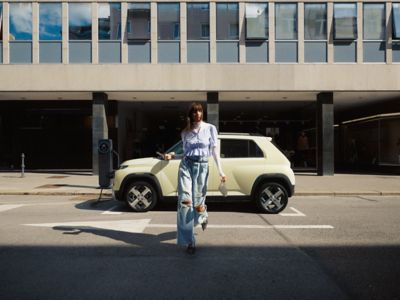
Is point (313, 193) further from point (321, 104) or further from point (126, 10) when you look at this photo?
point (126, 10)

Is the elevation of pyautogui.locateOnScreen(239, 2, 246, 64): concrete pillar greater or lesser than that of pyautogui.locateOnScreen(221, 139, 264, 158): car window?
greater

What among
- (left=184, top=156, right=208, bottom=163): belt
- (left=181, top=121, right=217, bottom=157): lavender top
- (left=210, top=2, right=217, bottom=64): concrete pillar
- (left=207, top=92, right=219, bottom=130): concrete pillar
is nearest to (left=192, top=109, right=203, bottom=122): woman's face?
(left=181, top=121, right=217, bottom=157): lavender top

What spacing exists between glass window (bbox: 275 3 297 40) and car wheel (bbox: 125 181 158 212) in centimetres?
1235

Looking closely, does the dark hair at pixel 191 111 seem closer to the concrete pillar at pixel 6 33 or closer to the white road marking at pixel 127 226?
the white road marking at pixel 127 226

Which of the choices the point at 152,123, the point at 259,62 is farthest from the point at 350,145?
the point at 152,123

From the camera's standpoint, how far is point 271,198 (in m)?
7.46

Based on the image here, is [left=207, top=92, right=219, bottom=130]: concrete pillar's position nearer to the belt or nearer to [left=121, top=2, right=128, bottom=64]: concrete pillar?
[left=121, top=2, right=128, bottom=64]: concrete pillar

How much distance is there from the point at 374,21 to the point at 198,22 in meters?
8.31

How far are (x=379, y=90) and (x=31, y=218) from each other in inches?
619

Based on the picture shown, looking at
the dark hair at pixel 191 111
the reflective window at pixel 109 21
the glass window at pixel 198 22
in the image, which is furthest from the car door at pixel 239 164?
the reflective window at pixel 109 21

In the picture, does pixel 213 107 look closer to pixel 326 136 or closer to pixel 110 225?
pixel 326 136

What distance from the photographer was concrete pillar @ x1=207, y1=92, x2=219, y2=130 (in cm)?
1720

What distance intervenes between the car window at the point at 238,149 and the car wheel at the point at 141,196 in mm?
1684

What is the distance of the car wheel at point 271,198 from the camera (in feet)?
24.3
